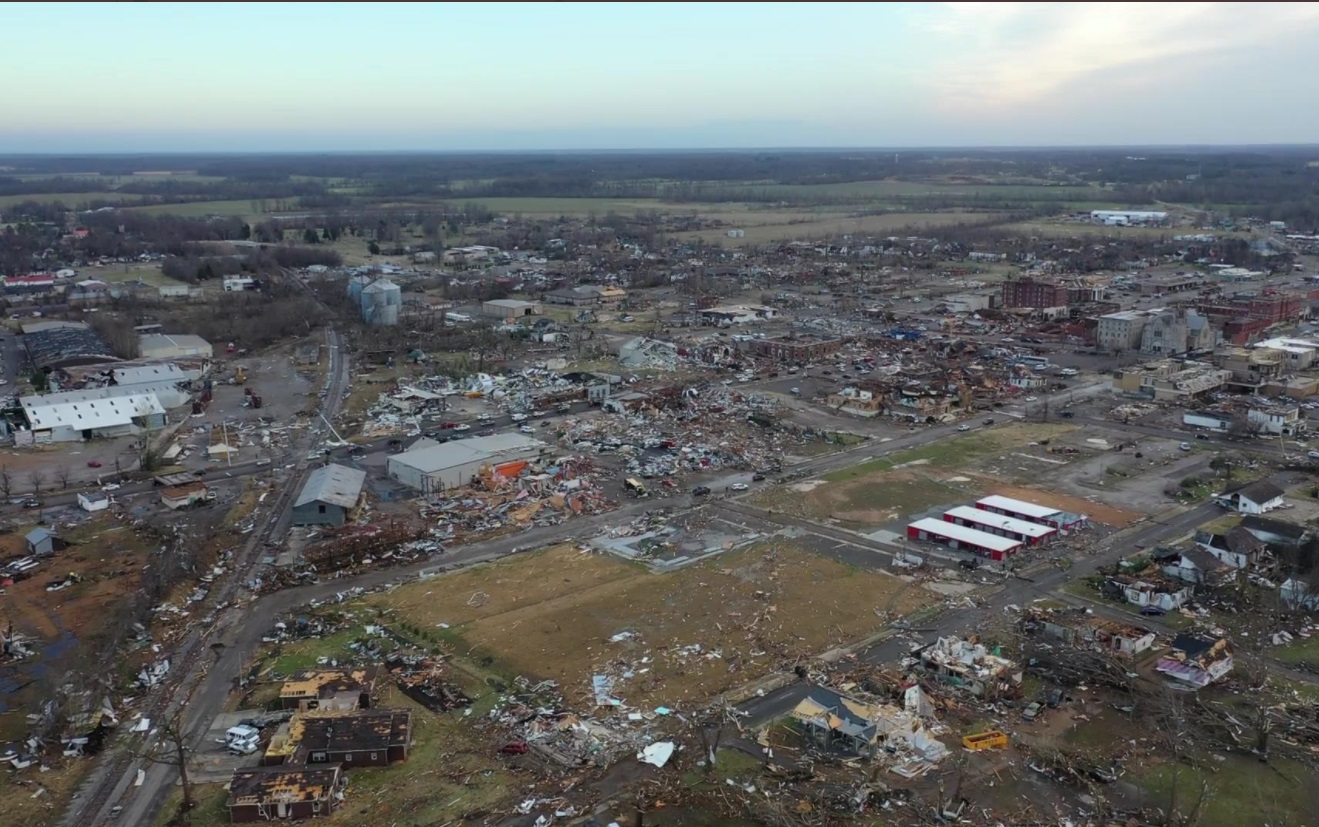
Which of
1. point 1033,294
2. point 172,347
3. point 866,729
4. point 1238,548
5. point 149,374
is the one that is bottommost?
point 172,347

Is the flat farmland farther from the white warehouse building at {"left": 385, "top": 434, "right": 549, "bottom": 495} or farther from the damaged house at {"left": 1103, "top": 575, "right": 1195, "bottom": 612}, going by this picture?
the damaged house at {"left": 1103, "top": 575, "right": 1195, "bottom": 612}

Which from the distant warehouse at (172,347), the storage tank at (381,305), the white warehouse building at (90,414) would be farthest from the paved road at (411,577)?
the storage tank at (381,305)

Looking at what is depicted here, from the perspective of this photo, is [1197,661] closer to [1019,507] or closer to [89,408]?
[1019,507]

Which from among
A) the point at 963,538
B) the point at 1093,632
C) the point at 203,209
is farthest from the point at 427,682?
the point at 203,209

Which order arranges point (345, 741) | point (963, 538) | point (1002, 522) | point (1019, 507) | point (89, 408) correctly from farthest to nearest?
point (89, 408), point (1019, 507), point (1002, 522), point (963, 538), point (345, 741)

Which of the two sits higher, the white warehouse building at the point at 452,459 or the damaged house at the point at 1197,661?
the damaged house at the point at 1197,661

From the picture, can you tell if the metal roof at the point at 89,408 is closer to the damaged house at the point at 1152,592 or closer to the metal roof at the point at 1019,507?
the metal roof at the point at 1019,507

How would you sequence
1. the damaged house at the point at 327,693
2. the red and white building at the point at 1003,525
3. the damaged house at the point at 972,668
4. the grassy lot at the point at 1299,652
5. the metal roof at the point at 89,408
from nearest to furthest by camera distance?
the damaged house at the point at 327,693
the damaged house at the point at 972,668
the grassy lot at the point at 1299,652
the red and white building at the point at 1003,525
the metal roof at the point at 89,408

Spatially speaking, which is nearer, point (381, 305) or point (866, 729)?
point (866, 729)
